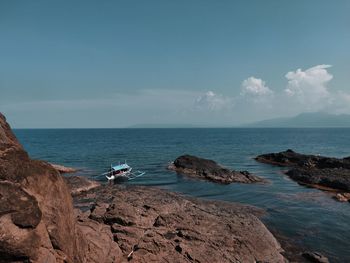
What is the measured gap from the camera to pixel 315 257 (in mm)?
18969

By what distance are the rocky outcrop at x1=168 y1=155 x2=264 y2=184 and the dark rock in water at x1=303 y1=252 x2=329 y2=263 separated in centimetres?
2588

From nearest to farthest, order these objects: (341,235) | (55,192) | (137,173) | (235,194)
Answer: (55,192) → (341,235) → (235,194) → (137,173)

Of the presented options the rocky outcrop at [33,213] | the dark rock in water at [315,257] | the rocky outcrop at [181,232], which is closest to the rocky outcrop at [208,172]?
the rocky outcrop at [181,232]

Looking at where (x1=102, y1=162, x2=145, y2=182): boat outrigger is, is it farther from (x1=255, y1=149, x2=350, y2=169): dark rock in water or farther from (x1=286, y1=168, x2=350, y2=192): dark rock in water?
(x1=255, y1=149, x2=350, y2=169): dark rock in water

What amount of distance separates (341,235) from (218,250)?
42.6 feet

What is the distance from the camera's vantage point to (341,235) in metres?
24.3

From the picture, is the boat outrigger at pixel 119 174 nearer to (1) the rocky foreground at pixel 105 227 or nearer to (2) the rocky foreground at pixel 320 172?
(1) the rocky foreground at pixel 105 227

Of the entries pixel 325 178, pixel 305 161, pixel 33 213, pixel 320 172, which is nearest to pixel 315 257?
pixel 33 213

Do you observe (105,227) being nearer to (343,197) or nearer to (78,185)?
(78,185)

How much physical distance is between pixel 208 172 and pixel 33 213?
41509mm

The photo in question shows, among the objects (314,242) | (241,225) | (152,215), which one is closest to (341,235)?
(314,242)

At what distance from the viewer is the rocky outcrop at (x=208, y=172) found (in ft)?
152

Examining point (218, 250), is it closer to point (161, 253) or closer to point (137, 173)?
point (161, 253)

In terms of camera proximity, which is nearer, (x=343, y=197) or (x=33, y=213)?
(x=33, y=213)
